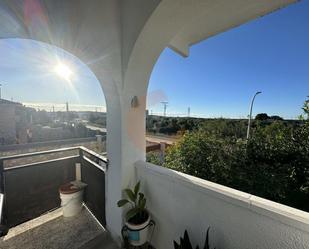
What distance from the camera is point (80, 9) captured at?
4.58 feet

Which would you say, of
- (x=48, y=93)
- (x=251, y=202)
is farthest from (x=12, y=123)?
(x=251, y=202)

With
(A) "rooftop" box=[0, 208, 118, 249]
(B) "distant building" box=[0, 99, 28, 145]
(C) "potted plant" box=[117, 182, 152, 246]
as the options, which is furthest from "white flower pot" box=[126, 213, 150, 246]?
(B) "distant building" box=[0, 99, 28, 145]

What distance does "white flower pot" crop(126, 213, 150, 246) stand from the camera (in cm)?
162

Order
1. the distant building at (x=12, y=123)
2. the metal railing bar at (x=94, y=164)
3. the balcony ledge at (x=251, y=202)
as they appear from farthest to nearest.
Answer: the distant building at (x=12, y=123), the metal railing bar at (x=94, y=164), the balcony ledge at (x=251, y=202)

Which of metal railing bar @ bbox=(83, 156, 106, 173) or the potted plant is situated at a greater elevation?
metal railing bar @ bbox=(83, 156, 106, 173)

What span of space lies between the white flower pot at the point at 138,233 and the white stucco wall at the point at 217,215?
5.7 inches

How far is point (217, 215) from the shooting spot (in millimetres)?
1180

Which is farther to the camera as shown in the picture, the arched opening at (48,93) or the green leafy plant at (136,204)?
the arched opening at (48,93)

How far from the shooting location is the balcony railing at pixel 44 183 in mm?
2127

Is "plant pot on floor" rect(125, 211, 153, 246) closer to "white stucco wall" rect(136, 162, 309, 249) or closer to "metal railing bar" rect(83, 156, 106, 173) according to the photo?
"white stucco wall" rect(136, 162, 309, 249)

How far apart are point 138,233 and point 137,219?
14 cm

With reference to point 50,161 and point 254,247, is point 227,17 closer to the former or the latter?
point 254,247

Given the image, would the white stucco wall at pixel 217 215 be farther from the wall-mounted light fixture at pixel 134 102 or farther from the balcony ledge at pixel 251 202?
the wall-mounted light fixture at pixel 134 102

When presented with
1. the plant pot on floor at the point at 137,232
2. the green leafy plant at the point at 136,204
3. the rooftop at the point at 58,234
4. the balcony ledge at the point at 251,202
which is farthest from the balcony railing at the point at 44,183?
the balcony ledge at the point at 251,202
